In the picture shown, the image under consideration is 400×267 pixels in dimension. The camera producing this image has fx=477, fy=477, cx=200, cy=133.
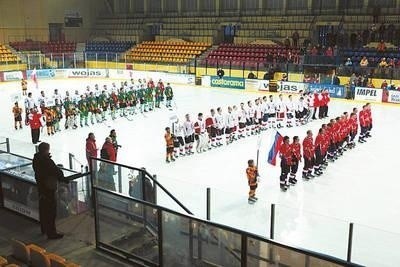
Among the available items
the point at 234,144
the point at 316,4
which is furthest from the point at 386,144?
the point at 316,4

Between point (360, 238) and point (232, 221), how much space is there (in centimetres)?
209

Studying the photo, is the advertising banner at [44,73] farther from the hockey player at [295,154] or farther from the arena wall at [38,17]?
the hockey player at [295,154]

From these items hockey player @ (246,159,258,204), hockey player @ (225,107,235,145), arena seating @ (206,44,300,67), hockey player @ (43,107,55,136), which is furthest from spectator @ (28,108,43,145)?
arena seating @ (206,44,300,67)

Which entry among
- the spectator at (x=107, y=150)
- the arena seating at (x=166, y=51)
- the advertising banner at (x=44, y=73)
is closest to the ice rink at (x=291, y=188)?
the spectator at (x=107, y=150)

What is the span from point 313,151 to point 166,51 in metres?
24.8

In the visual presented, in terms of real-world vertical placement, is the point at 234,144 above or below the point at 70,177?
below

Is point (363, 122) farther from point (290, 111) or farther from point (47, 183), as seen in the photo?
point (47, 183)

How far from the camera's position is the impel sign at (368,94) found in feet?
73.7

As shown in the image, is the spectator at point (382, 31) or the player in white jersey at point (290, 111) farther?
the spectator at point (382, 31)

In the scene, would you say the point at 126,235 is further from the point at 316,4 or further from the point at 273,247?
the point at 316,4

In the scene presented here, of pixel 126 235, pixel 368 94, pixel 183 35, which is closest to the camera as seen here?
pixel 126 235

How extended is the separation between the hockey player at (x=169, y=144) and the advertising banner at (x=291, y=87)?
42.7 feet

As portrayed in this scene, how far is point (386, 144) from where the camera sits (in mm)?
15117

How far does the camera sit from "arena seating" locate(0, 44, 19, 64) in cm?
3186
